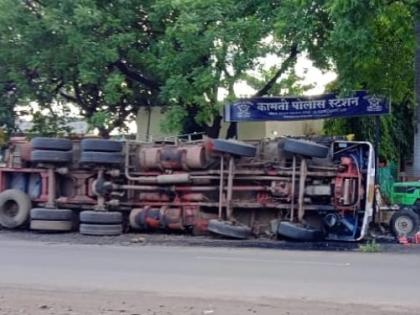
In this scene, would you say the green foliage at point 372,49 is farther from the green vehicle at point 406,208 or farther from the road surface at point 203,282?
the road surface at point 203,282

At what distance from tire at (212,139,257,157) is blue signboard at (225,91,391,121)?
4.50 metres

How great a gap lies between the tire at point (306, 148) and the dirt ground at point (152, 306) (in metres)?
7.56

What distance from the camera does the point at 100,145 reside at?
17.7 metres

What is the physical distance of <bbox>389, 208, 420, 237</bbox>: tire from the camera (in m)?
17.3

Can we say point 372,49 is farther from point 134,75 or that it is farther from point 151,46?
point 134,75

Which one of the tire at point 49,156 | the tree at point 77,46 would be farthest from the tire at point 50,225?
the tree at point 77,46

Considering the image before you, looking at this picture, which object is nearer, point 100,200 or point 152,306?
point 152,306

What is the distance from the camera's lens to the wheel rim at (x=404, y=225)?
683 inches

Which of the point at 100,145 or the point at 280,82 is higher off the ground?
the point at 280,82

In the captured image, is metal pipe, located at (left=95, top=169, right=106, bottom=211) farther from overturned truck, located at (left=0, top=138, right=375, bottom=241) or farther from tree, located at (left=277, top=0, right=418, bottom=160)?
tree, located at (left=277, top=0, right=418, bottom=160)

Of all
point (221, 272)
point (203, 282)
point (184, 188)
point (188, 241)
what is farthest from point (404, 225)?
point (203, 282)

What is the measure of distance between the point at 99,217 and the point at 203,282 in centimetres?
730

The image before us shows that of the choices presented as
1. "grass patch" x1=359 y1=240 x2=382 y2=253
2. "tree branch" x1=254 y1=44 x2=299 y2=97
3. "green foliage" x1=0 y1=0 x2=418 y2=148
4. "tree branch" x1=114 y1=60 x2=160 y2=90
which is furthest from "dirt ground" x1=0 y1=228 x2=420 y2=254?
"tree branch" x1=114 y1=60 x2=160 y2=90

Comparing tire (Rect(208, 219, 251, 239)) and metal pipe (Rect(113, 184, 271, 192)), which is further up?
metal pipe (Rect(113, 184, 271, 192))
